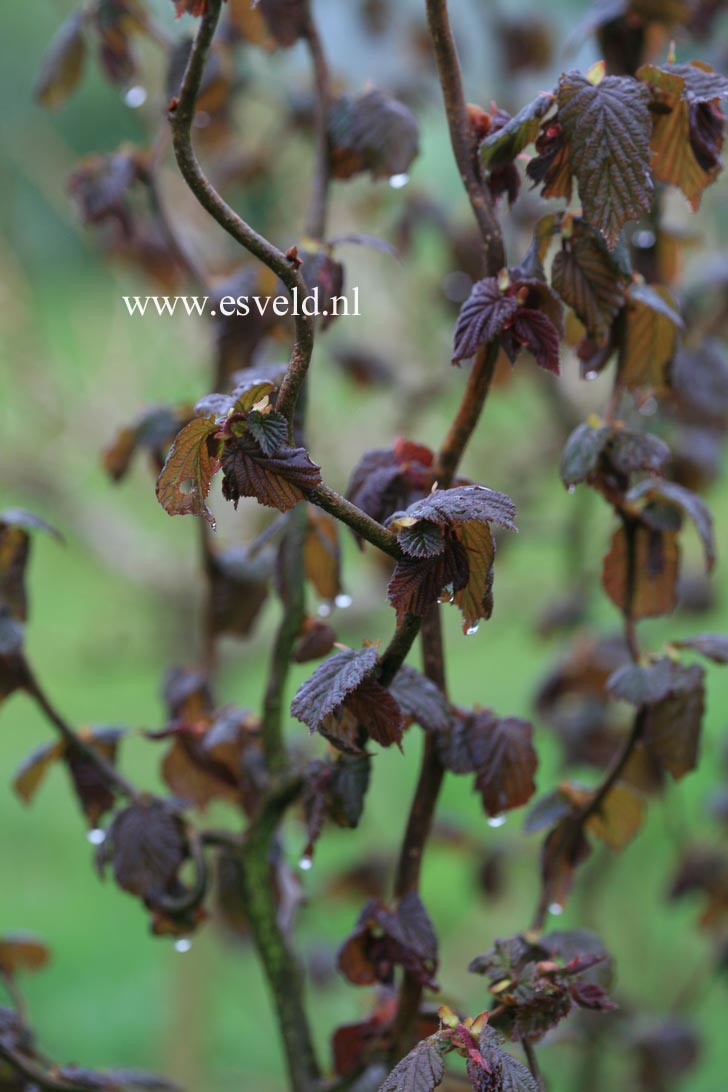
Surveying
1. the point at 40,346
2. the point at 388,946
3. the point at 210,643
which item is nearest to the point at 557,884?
the point at 388,946

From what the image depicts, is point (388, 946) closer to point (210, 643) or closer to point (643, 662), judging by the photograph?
point (643, 662)

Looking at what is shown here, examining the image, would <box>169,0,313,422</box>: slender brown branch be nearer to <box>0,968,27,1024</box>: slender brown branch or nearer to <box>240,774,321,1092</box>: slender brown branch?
<box>240,774,321,1092</box>: slender brown branch

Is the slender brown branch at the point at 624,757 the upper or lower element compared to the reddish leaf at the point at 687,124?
lower

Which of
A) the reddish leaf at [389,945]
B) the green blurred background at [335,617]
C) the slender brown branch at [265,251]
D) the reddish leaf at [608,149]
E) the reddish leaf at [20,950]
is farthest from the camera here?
the green blurred background at [335,617]

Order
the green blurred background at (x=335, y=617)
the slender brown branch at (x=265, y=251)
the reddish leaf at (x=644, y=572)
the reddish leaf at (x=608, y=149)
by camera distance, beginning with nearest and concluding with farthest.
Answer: the slender brown branch at (x=265, y=251)
the reddish leaf at (x=608, y=149)
the reddish leaf at (x=644, y=572)
the green blurred background at (x=335, y=617)

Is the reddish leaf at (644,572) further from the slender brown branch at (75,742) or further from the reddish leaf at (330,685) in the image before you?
the slender brown branch at (75,742)

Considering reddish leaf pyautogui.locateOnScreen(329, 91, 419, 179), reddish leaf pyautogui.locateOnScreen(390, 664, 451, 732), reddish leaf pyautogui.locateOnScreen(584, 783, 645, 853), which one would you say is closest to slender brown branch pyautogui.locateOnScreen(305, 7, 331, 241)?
reddish leaf pyautogui.locateOnScreen(329, 91, 419, 179)

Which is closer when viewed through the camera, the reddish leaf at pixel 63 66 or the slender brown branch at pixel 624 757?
the slender brown branch at pixel 624 757

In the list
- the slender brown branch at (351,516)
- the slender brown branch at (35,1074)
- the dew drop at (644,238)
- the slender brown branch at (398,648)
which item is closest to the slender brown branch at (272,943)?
the slender brown branch at (35,1074)
